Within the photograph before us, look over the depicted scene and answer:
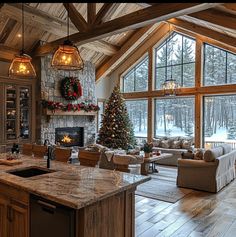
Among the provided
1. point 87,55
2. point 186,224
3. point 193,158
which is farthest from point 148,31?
point 186,224

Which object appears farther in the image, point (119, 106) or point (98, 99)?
point (98, 99)

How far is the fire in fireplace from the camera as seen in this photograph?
9.12 metres

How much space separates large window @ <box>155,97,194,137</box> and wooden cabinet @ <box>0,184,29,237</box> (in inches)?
316

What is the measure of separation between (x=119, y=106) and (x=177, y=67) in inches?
110

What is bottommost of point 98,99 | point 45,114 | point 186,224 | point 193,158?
point 186,224

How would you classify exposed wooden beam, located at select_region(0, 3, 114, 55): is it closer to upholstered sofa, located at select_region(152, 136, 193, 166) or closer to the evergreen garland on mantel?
the evergreen garland on mantel

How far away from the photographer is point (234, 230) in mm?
3572

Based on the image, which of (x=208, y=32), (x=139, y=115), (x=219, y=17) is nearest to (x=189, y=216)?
(x=219, y=17)

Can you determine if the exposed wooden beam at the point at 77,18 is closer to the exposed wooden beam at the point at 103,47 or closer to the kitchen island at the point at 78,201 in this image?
the exposed wooden beam at the point at 103,47

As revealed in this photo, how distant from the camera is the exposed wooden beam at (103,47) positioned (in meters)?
9.20

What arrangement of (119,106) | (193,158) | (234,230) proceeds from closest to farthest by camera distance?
(234,230), (193,158), (119,106)

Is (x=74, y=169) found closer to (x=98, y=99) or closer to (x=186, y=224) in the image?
(x=186, y=224)

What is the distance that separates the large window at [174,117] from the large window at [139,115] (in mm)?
592

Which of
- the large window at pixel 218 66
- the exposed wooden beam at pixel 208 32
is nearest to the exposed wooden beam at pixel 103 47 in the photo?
the exposed wooden beam at pixel 208 32
